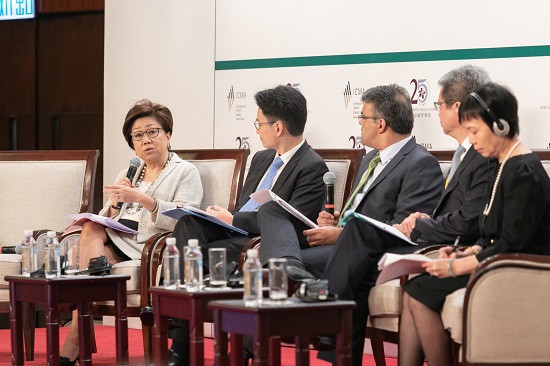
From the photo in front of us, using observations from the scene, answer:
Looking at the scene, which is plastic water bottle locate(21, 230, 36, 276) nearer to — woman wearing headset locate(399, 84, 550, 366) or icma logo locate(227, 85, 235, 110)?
woman wearing headset locate(399, 84, 550, 366)

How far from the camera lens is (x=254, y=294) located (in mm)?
3131

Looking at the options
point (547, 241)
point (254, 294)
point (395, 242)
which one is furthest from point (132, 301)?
point (547, 241)

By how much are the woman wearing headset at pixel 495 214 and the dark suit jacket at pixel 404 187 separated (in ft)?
2.30

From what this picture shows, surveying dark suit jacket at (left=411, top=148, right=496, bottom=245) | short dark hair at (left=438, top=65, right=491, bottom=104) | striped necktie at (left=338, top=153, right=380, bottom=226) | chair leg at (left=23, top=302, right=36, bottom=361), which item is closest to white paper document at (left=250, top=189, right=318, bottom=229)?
striped necktie at (left=338, top=153, right=380, bottom=226)

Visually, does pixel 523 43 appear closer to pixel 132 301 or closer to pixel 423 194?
pixel 423 194

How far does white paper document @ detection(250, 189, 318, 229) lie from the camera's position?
14.1ft

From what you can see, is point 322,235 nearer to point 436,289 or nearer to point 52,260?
point 436,289

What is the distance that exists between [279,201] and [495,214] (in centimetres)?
112

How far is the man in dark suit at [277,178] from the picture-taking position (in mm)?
4711

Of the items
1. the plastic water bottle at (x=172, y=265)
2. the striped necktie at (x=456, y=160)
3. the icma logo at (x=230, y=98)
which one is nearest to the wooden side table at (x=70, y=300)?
the plastic water bottle at (x=172, y=265)

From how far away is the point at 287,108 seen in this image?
4922 mm

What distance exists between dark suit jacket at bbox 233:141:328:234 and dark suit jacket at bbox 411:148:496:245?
2.56 feet

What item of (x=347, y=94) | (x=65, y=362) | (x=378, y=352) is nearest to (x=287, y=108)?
(x=347, y=94)

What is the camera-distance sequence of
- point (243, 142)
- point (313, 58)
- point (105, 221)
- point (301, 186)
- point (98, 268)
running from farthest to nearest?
point (243, 142)
point (313, 58)
point (105, 221)
point (301, 186)
point (98, 268)
